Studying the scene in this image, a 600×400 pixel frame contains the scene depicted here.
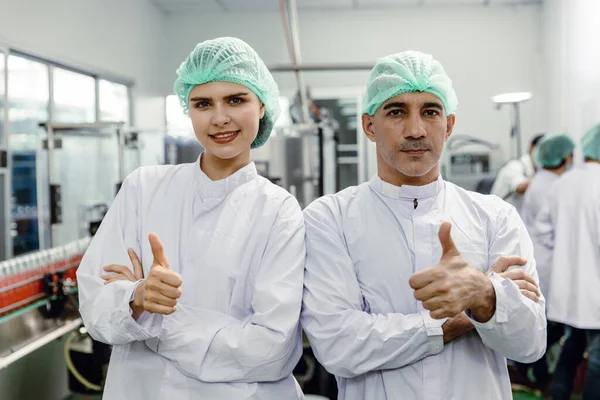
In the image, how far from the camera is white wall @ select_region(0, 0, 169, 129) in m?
3.69

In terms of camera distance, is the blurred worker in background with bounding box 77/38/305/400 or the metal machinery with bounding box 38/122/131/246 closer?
the blurred worker in background with bounding box 77/38/305/400

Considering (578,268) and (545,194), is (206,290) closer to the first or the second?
(578,268)

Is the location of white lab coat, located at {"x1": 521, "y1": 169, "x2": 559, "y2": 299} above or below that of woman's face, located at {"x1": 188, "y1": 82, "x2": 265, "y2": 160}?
below

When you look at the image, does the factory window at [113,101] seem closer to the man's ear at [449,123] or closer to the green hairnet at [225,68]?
the green hairnet at [225,68]

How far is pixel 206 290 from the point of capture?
3.84 feet

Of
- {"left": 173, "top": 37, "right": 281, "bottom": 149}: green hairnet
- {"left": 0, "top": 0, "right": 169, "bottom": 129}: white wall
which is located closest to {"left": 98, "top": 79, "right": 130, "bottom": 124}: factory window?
{"left": 0, "top": 0, "right": 169, "bottom": 129}: white wall

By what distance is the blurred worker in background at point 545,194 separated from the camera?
3.09m

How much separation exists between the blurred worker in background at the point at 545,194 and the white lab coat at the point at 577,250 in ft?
1.03

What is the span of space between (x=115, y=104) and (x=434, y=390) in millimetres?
4719

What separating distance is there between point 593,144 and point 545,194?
0.61 metres

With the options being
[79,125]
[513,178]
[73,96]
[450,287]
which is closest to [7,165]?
[79,125]

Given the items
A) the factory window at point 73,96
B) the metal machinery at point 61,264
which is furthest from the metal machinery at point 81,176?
the factory window at point 73,96

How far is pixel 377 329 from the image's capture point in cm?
111

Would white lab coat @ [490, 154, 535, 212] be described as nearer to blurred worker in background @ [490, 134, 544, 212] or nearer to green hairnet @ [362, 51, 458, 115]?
blurred worker in background @ [490, 134, 544, 212]
